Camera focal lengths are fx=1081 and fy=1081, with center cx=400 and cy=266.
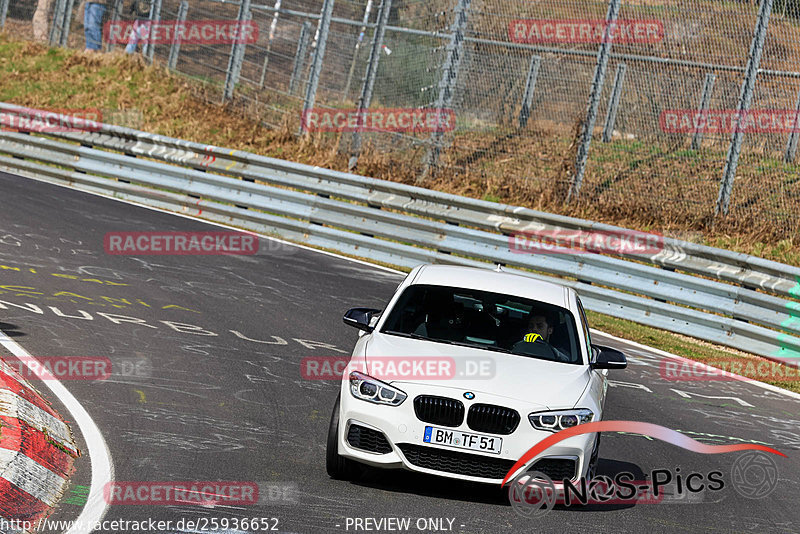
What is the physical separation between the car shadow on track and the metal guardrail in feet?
24.5

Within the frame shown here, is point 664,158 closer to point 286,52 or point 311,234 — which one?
point 311,234

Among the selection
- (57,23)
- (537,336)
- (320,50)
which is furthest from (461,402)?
(57,23)

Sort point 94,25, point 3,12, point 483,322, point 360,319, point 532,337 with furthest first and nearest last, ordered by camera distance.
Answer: point 3,12 → point 94,25 → point 483,322 → point 532,337 → point 360,319

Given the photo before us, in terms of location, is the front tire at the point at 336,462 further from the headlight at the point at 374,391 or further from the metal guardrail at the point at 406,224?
the metal guardrail at the point at 406,224

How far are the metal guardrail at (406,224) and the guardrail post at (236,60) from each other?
13.0 ft

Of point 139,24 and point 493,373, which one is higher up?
point 139,24

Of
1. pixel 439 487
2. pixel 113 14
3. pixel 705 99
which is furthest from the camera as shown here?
pixel 113 14

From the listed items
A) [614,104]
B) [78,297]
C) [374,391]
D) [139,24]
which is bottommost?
[78,297]

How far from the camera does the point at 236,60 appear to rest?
2234cm

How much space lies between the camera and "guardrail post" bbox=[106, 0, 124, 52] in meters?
26.0

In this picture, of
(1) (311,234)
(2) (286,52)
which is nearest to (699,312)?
(1) (311,234)

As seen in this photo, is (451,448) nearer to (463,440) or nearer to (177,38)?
(463,440)

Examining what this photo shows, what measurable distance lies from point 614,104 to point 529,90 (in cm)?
158

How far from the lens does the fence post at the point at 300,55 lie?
73.3ft
